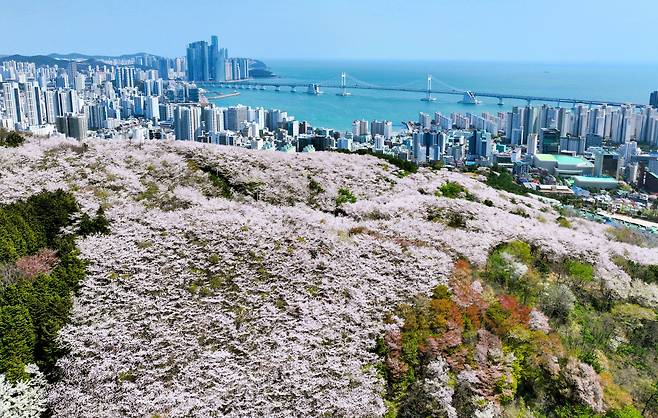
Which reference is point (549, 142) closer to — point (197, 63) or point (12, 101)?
point (12, 101)

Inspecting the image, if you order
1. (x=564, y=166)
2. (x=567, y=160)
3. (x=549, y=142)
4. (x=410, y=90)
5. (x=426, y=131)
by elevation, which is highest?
(x=410, y=90)

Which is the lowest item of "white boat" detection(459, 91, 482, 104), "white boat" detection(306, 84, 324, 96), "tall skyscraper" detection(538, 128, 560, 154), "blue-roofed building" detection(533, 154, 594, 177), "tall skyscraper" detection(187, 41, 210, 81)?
"blue-roofed building" detection(533, 154, 594, 177)

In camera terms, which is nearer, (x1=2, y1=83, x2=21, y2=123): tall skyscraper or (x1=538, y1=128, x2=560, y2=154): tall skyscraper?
(x1=538, y1=128, x2=560, y2=154): tall skyscraper

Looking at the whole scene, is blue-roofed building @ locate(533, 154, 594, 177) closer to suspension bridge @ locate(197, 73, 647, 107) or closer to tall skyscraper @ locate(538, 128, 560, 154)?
tall skyscraper @ locate(538, 128, 560, 154)

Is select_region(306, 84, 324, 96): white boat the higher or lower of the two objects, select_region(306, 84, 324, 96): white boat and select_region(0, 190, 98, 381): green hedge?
the higher

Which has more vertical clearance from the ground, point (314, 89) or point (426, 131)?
point (314, 89)

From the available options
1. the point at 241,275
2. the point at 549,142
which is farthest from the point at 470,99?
the point at 241,275

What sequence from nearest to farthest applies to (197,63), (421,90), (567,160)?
1. (567,160)
2. (421,90)
3. (197,63)

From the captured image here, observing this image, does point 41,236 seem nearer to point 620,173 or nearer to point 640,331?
point 640,331

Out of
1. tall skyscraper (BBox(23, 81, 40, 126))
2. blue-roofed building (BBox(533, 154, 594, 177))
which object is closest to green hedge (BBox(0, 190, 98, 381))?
blue-roofed building (BBox(533, 154, 594, 177))

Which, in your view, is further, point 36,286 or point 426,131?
point 426,131
